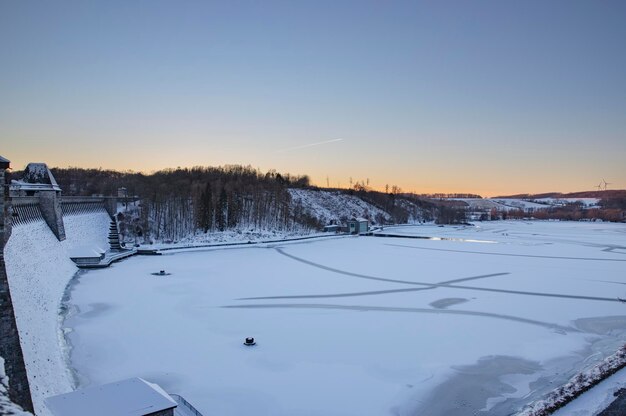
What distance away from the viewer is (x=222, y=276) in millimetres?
25922

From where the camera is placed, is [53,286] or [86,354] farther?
[53,286]

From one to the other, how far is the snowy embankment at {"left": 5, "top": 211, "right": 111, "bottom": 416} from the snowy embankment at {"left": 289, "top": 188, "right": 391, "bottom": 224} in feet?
212

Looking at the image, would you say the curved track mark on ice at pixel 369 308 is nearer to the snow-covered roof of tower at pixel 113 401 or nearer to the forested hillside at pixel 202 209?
the snow-covered roof of tower at pixel 113 401

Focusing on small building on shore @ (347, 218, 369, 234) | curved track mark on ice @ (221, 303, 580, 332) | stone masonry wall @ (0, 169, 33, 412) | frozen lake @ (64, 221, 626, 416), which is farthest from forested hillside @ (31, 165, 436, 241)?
stone masonry wall @ (0, 169, 33, 412)

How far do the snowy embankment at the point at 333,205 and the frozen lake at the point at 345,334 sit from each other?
202ft

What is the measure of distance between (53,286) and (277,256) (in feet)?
63.2

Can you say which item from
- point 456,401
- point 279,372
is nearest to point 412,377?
point 456,401

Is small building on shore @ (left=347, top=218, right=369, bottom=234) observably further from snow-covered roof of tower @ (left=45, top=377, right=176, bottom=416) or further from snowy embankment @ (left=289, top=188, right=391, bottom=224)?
snow-covered roof of tower @ (left=45, top=377, right=176, bottom=416)

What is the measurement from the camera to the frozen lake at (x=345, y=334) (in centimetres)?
1066

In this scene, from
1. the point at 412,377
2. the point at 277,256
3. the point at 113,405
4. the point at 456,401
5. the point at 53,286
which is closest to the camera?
the point at 113,405

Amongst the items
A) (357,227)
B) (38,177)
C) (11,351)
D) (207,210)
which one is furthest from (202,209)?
(11,351)

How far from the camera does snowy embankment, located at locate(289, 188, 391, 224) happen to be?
92125mm

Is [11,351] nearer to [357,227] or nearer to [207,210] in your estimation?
[207,210]

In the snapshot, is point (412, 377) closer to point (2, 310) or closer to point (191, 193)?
point (2, 310)
